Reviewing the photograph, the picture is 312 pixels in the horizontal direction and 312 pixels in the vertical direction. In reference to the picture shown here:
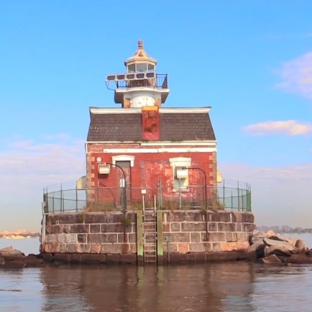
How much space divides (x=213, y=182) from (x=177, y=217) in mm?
4958

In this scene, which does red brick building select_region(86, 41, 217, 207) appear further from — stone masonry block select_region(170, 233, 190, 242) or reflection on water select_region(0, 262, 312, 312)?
reflection on water select_region(0, 262, 312, 312)

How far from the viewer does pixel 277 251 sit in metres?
28.8

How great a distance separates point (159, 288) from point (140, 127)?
1519 centimetres

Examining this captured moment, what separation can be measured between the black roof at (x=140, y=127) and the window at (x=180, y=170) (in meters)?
1.12

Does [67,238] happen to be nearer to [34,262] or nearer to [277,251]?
[34,262]

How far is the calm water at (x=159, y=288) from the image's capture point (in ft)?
50.2

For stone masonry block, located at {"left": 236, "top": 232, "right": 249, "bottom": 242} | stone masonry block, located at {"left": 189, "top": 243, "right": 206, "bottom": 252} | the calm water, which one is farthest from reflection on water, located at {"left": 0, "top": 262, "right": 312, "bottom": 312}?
stone masonry block, located at {"left": 236, "top": 232, "right": 249, "bottom": 242}

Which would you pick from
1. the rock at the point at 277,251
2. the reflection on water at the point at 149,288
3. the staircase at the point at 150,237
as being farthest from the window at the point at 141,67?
the reflection on water at the point at 149,288

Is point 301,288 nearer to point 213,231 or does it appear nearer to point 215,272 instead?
point 215,272

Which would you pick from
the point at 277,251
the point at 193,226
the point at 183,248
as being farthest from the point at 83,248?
the point at 277,251

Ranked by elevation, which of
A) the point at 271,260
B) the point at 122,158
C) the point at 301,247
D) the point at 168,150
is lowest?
the point at 271,260

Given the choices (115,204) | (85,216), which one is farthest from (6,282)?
(115,204)

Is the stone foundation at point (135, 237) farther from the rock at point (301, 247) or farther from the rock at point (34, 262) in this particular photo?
the rock at point (301, 247)

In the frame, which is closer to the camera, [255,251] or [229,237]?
[229,237]
